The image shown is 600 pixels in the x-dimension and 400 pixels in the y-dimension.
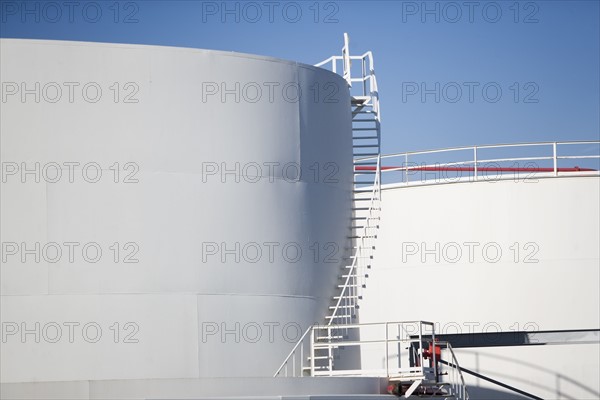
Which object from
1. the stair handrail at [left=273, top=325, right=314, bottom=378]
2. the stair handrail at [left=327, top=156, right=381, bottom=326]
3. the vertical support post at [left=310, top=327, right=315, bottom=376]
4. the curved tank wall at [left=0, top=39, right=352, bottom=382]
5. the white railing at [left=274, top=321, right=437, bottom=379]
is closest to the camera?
the curved tank wall at [left=0, top=39, right=352, bottom=382]

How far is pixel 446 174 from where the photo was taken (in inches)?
1034

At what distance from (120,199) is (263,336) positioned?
333 centimetres

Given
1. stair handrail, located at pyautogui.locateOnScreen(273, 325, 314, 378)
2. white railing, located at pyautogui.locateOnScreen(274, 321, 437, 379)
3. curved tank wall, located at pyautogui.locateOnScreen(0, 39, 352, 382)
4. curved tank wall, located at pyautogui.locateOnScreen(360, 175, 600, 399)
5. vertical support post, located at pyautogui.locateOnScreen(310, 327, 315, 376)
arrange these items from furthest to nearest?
curved tank wall, located at pyautogui.locateOnScreen(360, 175, 600, 399) → stair handrail, located at pyautogui.locateOnScreen(273, 325, 314, 378) → vertical support post, located at pyautogui.locateOnScreen(310, 327, 315, 376) → white railing, located at pyautogui.locateOnScreen(274, 321, 437, 379) → curved tank wall, located at pyautogui.locateOnScreen(0, 39, 352, 382)

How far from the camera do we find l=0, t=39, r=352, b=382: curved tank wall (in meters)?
18.1

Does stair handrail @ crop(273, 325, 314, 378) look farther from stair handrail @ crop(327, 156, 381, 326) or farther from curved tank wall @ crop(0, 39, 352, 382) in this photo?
stair handrail @ crop(327, 156, 381, 326)

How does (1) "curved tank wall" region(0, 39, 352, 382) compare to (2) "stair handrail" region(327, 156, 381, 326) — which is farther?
(2) "stair handrail" region(327, 156, 381, 326)

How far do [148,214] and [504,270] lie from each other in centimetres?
852

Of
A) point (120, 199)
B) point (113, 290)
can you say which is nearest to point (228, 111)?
point (120, 199)

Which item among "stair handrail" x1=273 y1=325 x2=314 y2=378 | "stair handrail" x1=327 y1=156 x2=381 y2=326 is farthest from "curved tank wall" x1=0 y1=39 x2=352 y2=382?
"stair handrail" x1=327 y1=156 x2=381 y2=326

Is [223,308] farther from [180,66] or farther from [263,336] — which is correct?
[180,66]

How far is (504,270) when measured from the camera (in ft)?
78.2

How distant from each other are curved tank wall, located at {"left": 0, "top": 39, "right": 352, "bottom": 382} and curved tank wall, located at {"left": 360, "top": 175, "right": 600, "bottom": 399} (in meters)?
4.79

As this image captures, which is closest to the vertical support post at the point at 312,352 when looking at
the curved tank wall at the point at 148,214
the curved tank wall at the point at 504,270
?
the curved tank wall at the point at 148,214

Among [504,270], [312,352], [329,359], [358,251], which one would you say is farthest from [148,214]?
[504,270]
